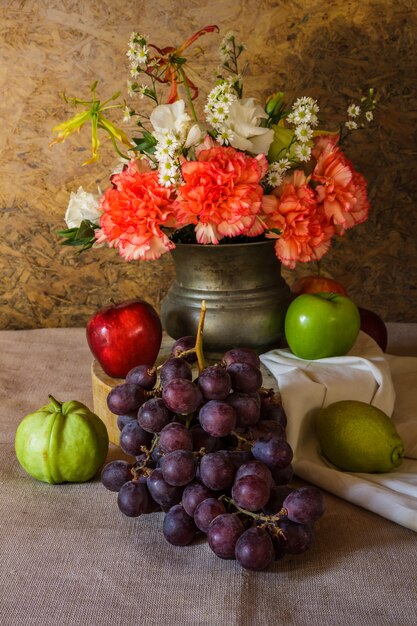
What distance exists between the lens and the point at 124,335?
126 cm

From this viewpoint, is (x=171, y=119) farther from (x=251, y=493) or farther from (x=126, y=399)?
(x=251, y=493)

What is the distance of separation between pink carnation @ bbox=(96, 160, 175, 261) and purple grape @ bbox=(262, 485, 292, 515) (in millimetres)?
436

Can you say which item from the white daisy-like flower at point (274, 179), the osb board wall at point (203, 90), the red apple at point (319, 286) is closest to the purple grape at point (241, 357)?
the white daisy-like flower at point (274, 179)

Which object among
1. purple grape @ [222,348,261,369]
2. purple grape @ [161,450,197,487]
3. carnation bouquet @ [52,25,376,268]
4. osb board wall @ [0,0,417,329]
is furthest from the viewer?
osb board wall @ [0,0,417,329]

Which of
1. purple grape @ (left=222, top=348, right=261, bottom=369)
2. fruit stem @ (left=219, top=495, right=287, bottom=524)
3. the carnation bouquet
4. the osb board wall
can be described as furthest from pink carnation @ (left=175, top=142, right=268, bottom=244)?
the osb board wall

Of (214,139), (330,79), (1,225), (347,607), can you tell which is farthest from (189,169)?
(1,225)

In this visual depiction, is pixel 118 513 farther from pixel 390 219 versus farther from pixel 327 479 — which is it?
pixel 390 219

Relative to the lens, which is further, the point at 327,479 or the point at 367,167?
the point at 367,167

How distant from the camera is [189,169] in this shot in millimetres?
1146

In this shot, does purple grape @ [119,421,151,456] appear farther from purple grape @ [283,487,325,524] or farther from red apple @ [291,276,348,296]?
red apple @ [291,276,348,296]

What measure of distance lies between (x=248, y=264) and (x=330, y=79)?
696 millimetres

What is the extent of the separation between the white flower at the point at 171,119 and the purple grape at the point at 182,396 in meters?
0.43

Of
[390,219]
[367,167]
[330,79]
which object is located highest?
[330,79]

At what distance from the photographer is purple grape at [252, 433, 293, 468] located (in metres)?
0.96
